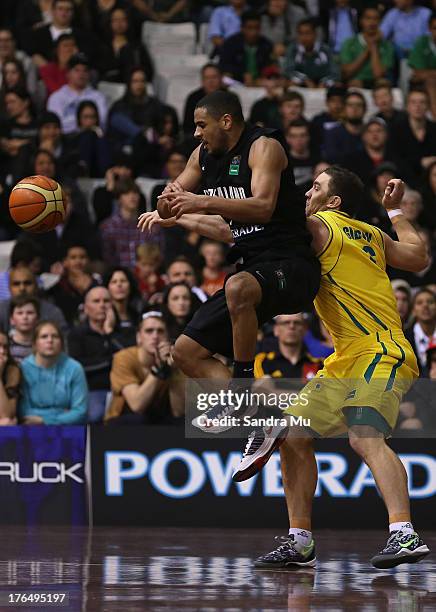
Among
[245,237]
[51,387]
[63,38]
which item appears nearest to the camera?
[245,237]

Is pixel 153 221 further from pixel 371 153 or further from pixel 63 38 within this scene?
pixel 63 38

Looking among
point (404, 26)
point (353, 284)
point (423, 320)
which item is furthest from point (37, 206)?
point (404, 26)

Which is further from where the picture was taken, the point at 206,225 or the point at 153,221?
the point at 206,225

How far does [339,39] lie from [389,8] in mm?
1161

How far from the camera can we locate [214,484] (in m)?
11.4

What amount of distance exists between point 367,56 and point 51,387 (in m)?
8.88

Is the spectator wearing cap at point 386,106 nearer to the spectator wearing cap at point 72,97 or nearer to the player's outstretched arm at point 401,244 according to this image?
the spectator wearing cap at point 72,97

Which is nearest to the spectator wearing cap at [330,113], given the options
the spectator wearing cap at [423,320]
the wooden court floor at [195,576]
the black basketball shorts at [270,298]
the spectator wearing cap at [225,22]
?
the spectator wearing cap at [225,22]

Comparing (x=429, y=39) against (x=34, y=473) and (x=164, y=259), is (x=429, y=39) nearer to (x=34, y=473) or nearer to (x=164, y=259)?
(x=164, y=259)

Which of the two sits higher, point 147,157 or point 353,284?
point 353,284

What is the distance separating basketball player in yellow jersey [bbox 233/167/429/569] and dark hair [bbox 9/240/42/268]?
6.46 m

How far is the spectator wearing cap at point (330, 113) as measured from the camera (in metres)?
16.9

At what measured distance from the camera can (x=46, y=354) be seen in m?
12.1

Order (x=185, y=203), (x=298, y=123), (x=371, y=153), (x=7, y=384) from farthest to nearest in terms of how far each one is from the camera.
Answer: (x=371, y=153), (x=298, y=123), (x=7, y=384), (x=185, y=203)
